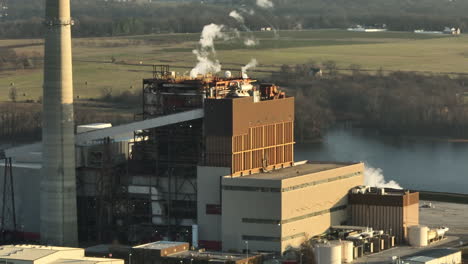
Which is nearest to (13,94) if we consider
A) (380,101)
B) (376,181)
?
(380,101)

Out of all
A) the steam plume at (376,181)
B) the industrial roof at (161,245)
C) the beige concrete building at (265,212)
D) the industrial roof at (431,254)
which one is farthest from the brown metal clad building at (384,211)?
the steam plume at (376,181)

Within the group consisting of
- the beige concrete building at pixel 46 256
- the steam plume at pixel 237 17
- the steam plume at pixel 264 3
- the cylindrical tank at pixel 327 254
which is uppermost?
the steam plume at pixel 264 3

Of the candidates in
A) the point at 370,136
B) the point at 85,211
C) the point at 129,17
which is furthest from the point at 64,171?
the point at 129,17

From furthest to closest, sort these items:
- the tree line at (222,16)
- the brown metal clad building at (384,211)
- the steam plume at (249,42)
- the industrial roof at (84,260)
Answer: the tree line at (222,16), the steam plume at (249,42), the brown metal clad building at (384,211), the industrial roof at (84,260)

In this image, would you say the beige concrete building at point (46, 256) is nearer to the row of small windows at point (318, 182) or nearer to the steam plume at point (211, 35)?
the row of small windows at point (318, 182)

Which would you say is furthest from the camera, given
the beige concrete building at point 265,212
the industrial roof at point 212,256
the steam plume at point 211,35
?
the steam plume at point 211,35

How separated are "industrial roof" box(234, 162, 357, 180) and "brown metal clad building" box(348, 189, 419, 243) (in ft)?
5.36

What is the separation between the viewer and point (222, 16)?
390 feet

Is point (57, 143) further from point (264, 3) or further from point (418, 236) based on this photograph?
point (264, 3)

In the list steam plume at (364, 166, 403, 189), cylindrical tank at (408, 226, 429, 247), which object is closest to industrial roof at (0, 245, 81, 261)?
cylindrical tank at (408, 226, 429, 247)

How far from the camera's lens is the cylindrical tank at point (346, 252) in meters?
59.3

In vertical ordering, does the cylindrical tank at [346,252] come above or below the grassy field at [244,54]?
below

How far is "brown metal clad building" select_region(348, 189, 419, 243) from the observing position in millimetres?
64375

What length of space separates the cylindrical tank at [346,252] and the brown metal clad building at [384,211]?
→ 485 centimetres
